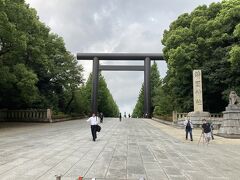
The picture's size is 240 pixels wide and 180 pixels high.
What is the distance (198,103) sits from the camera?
31.1 m

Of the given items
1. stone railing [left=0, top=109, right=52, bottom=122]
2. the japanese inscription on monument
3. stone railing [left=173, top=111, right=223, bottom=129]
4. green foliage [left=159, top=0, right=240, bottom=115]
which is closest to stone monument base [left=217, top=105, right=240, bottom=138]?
stone railing [left=173, top=111, right=223, bottom=129]

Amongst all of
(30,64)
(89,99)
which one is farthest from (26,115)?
(89,99)

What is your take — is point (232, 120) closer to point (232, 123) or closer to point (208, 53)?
point (232, 123)

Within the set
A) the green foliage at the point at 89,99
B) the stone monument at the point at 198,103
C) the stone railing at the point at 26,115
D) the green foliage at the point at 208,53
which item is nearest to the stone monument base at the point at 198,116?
the stone monument at the point at 198,103

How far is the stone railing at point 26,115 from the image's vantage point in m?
37.0

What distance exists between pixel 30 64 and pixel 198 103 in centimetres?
1805

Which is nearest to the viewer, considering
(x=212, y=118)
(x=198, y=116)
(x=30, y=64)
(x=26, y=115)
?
(x=212, y=118)

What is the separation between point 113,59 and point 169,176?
55.6 m

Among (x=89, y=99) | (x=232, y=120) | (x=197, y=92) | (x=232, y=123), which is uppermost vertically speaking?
(x=89, y=99)

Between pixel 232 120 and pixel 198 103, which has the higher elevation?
pixel 198 103

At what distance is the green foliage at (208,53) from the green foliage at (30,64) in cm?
1339

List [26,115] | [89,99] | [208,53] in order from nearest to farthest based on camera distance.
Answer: [208,53], [26,115], [89,99]

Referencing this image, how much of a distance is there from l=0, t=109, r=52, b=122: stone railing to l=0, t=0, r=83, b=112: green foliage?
1184 millimetres

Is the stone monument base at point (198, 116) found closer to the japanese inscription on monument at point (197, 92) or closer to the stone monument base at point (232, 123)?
the japanese inscription on monument at point (197, 92)
